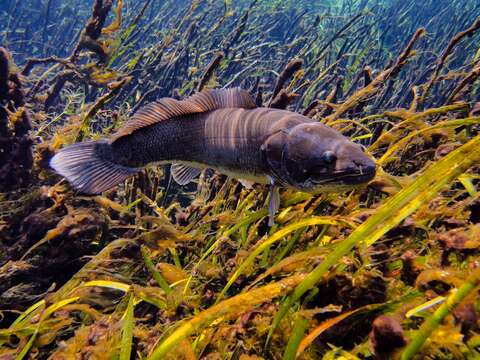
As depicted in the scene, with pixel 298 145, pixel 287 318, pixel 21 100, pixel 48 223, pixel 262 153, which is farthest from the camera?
pixel 21 100

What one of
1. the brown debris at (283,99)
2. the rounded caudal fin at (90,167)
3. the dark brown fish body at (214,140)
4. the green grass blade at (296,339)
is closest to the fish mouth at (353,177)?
the dark brown fish body at (214,140)

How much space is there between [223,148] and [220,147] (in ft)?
0.11

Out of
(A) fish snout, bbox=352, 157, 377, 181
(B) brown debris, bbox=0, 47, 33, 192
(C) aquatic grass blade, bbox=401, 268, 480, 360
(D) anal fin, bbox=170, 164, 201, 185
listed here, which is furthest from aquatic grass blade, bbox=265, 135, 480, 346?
(B) brown debris, bbox=0, 47, 33, 192

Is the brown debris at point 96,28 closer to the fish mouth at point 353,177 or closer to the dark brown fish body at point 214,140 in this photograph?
the dark brown fish body at point 214,140

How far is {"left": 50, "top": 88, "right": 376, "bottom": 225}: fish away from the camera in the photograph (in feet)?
7.09

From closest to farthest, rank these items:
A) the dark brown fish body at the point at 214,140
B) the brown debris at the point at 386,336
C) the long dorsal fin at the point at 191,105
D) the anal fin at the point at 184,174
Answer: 1. the brown debris at the point at 386,336
2. the dark brown fish body at the point at 214,140
3. the long dorsal fin at the point at 191,105
4. the anal fin at the point at 184,174

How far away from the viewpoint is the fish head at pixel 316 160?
6.49 feet

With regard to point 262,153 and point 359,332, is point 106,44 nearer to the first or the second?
point 262,153

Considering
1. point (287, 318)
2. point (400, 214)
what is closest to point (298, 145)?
point (400, 214)

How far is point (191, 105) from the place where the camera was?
9.09 ft

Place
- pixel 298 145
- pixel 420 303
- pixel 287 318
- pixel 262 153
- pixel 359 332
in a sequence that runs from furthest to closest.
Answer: pixel 262 153, pixel 298 145, pixel 287 318, pixel 359 332, pixel 420 303

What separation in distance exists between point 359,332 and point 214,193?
237 centimetres

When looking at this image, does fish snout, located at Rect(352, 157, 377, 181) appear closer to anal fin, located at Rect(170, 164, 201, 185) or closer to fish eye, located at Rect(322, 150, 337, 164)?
fish eye, located at Rect(322, 150, 337, 164)

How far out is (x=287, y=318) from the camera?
5.53ft
